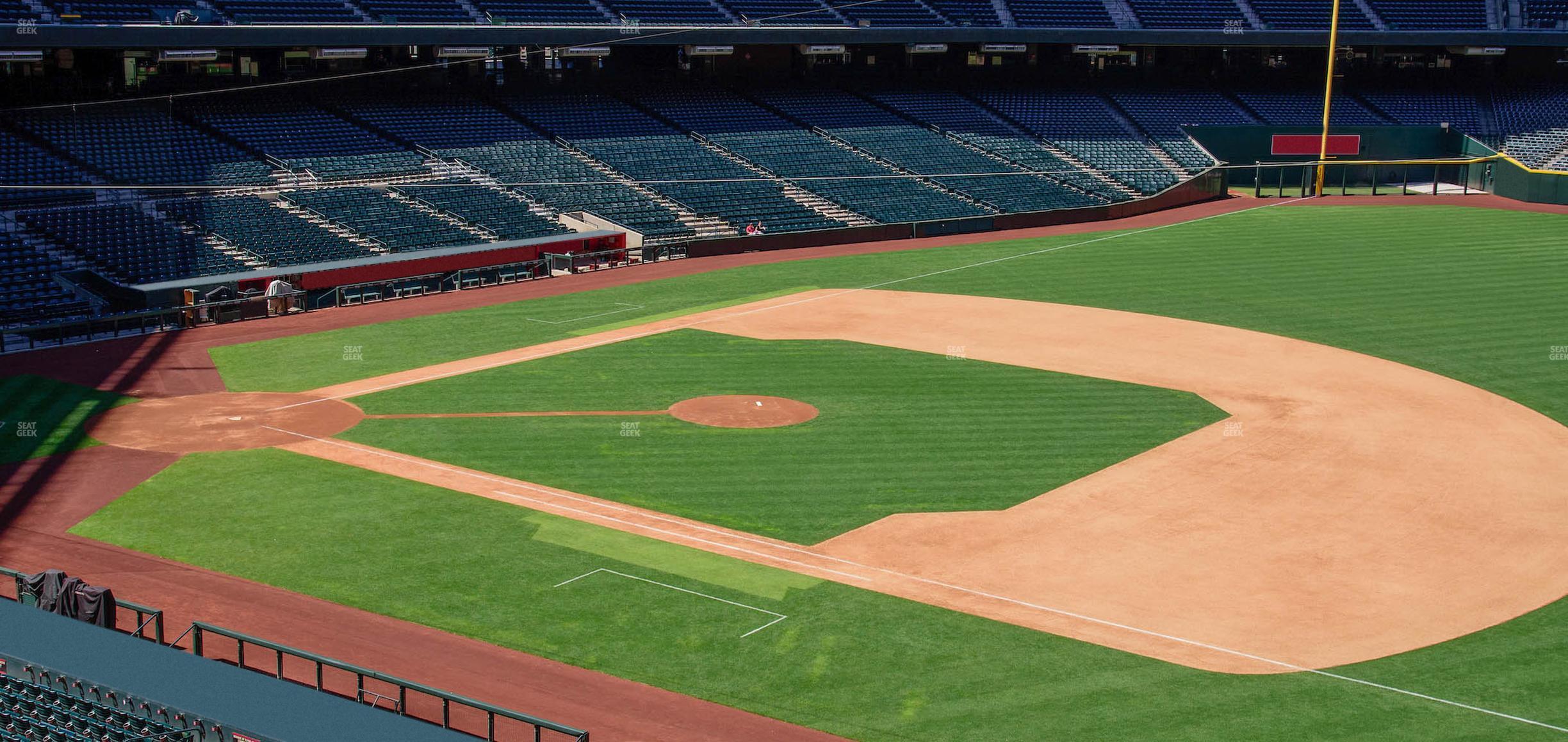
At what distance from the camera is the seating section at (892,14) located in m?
65.1

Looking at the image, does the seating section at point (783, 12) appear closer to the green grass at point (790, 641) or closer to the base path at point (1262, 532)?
the base path at point (1262, 532)

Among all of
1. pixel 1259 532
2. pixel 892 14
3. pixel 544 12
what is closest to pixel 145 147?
pixel 544 12

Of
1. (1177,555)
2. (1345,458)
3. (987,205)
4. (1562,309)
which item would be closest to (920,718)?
(1177,555)

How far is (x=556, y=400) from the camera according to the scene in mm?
29453

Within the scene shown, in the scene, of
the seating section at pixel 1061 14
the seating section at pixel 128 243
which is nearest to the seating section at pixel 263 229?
the seating section at pixel 128 243

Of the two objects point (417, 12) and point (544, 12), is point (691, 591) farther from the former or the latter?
point (544, 12)

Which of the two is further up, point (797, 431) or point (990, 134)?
point (990, 134)

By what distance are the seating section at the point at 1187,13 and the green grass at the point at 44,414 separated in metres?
56.6

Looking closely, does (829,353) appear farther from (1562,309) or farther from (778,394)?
(1562,309)

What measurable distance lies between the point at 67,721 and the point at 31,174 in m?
35.4

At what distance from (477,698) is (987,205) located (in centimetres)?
4656

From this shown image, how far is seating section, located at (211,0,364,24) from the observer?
163ft

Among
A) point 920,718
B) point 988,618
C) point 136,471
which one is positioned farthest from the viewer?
point 136,471

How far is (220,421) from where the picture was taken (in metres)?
27.7
